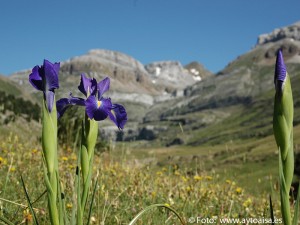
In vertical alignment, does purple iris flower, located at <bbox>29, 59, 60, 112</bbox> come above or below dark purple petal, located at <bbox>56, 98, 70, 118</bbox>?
above

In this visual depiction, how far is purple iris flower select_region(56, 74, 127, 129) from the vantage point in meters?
2.51

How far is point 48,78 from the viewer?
2.40m

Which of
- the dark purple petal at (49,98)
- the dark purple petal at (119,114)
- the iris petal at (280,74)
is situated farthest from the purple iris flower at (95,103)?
the iris petal at (280,74)

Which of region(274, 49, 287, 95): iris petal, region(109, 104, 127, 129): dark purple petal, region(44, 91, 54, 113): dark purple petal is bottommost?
region(109, 104, 127, 129): dark purple petal

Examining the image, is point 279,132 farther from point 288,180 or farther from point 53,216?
point 53,216

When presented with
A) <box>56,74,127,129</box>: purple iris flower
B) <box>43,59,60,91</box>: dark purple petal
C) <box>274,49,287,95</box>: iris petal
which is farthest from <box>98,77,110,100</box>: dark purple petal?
<box>274,49,287,95</box>: iris petal

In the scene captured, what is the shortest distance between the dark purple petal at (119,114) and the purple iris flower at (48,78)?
0.46 metres

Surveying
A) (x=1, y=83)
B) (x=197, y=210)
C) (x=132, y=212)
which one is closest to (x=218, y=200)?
(x=197, y=210)

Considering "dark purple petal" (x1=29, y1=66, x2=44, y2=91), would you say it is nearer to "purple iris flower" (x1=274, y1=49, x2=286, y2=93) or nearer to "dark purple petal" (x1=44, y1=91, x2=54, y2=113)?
"dark purple petal" (x1=44, y1=91, x2=54, y2=113)

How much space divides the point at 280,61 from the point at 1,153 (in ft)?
22.8

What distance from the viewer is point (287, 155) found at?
7.88 feet

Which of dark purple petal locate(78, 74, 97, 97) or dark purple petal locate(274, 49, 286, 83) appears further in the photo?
dark purple petal locate(78, 74, 97, 97)

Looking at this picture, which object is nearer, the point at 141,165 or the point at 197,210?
the point at 197,210

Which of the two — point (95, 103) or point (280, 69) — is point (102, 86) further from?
point (280, 69)
